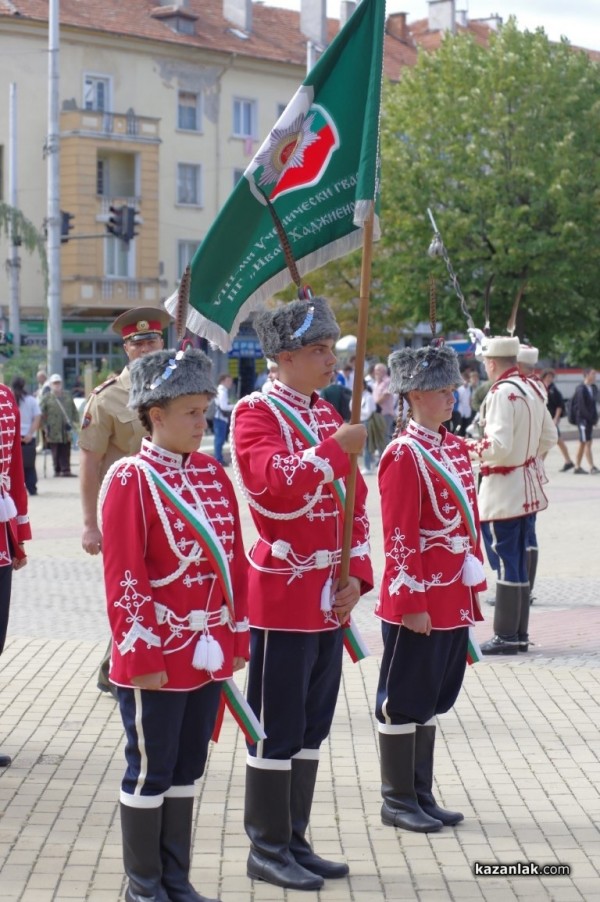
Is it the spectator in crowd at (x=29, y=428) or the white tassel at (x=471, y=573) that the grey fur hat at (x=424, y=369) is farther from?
the spectator in crowd at (x=29, y=428)

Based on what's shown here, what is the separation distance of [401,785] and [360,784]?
678mm

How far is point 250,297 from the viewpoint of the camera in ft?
18.0

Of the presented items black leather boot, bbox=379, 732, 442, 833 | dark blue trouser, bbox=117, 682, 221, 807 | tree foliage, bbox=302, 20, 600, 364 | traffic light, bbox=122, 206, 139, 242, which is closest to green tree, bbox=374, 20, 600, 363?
tree foliage, bbox=302, 20, 600, 364

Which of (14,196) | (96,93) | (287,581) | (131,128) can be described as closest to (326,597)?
(287,581)

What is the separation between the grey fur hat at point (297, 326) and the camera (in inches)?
202

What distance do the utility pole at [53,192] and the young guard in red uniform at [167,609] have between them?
28.9 metres

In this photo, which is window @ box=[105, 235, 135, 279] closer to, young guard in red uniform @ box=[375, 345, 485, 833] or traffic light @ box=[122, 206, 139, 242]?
traffic light @ box=[122, 206, 139, 242]

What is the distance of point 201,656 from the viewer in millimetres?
4617

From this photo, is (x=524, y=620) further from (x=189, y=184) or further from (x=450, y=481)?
(x=189, y=184)

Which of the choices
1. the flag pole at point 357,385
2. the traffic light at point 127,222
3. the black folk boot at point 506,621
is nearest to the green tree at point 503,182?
the traffic light at point 127,222

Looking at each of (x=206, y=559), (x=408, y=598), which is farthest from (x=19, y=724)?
(x=206, y=559)

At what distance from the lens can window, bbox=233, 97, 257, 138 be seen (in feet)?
177

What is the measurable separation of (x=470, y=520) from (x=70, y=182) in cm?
4484

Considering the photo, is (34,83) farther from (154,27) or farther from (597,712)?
(597,712)
